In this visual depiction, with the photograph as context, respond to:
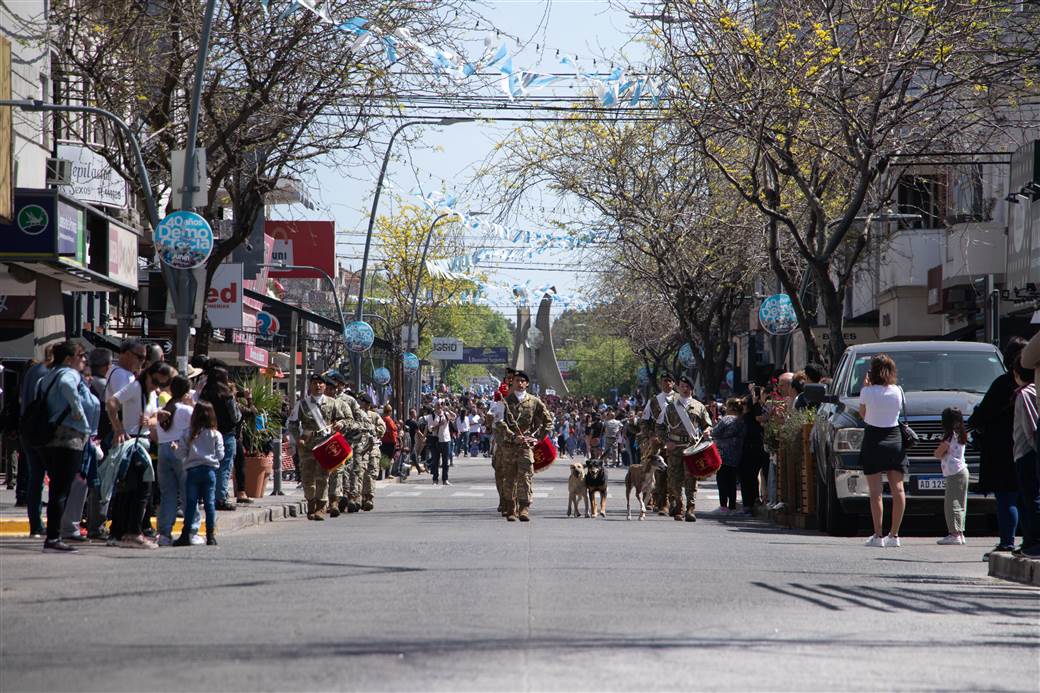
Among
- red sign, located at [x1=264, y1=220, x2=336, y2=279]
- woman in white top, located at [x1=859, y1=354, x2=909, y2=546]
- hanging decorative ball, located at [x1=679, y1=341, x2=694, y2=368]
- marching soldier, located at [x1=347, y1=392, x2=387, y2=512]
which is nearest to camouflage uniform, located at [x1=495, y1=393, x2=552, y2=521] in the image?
marching soldier, located at [x1=347, y1=392, x2=387, y2=512]

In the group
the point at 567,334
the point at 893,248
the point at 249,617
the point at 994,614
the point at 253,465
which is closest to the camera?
the point at 249,617

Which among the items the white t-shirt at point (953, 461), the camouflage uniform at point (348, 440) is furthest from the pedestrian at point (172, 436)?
the white t-shirt at point (953, 461)

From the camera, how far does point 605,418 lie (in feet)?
183

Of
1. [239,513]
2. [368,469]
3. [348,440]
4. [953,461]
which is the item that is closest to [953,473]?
[953,461]

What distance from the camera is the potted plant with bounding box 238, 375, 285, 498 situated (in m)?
24.8

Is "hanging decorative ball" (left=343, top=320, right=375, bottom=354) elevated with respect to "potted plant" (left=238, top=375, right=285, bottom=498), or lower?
elevated

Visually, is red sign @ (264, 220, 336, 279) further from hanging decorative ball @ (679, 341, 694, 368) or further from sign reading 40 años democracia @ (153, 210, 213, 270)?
sign reading 40 años democracia @ (153, 210, 213, 270)

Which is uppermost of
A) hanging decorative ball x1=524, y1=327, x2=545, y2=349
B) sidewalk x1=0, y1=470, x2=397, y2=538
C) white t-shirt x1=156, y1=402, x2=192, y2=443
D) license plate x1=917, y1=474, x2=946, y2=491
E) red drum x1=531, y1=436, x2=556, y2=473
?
hanging decorative ball x1=524, y1=327, x2=545, y2=349

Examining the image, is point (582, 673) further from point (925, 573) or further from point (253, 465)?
point (253, 465)

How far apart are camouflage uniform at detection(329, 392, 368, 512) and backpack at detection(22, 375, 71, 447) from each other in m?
7.83

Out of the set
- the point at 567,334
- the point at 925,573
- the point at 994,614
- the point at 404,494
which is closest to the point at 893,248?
the point at 404,494

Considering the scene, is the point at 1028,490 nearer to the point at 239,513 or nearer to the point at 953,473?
the point at 953,473

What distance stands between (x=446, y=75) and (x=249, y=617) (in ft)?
53.7

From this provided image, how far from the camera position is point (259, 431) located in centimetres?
2536
